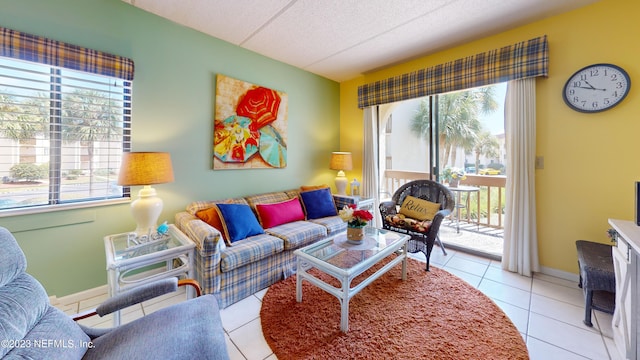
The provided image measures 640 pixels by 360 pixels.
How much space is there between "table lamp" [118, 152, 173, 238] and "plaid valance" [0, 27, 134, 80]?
79 cm

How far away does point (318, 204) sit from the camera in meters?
3.14

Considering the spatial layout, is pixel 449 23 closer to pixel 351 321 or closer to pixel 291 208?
pixel 291 208

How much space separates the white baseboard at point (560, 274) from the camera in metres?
2.32

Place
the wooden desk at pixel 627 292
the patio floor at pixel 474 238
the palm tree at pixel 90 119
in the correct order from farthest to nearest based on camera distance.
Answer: the patio floor at pixel 474 238 < the palm tree at pixel 90 119 < the wooden desk at pixel 627 292

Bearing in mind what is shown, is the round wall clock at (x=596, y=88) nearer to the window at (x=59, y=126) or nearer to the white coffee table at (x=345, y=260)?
the white coffee table at (x=345, y=260)

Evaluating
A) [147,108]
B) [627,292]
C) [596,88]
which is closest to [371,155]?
[596,88]

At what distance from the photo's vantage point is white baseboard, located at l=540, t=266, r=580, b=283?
2.32 meters

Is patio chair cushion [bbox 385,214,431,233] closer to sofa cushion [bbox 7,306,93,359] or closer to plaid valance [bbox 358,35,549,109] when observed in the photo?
plaid valance [bbox 358,35,549,109]

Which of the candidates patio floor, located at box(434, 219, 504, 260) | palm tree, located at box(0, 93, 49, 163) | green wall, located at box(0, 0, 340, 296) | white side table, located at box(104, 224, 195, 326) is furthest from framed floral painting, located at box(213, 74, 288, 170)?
patio floor, located at box(434, 219, 504, 260)

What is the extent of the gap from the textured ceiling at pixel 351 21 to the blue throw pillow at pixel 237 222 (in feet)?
6.13

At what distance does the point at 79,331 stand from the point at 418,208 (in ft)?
9.87

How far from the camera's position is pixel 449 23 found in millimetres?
2445

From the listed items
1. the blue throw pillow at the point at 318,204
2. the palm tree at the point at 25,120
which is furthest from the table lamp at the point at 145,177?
the blue throw pillow at the point at 318,204

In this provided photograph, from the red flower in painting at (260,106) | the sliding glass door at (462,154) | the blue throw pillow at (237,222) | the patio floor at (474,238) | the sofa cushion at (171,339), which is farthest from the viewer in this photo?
the sliding glass door at (462,154)
